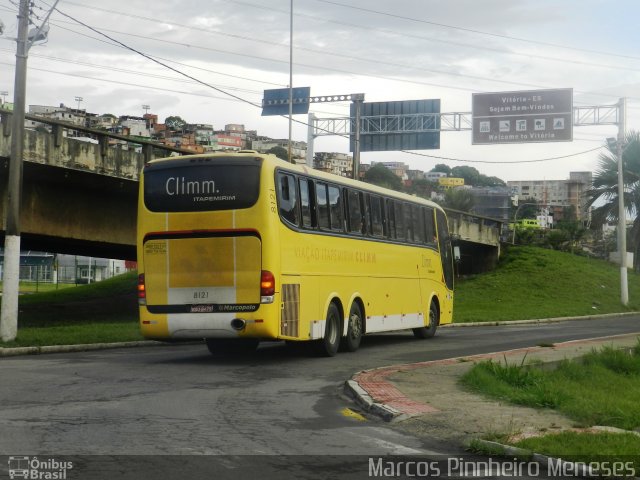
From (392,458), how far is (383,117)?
43.4m

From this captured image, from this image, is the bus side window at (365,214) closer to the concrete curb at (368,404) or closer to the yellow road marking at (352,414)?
the concrete curb at (368,404)

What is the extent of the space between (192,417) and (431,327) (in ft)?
51.6

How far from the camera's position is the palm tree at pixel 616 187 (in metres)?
53.7

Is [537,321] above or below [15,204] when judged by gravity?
below

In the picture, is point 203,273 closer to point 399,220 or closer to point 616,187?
point 399,220

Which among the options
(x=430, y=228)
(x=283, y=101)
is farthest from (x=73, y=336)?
(x=283, y=101)

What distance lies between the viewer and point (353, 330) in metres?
19.7

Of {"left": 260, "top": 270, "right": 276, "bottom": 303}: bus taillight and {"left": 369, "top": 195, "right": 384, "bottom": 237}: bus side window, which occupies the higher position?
{"left": 369, "top": 195, "right": 384, "bottom": 237}: bus side window

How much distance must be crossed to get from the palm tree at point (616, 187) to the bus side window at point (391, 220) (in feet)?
111

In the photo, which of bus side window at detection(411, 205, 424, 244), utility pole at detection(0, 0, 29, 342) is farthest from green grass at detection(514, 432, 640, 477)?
bus side window at detection(411, 205, 424, 244)

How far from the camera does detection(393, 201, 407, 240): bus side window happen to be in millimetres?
22406

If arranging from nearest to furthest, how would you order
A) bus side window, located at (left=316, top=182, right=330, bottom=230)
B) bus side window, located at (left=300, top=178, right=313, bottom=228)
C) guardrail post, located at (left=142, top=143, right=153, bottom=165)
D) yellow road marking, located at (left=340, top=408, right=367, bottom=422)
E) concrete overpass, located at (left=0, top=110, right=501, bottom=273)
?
yellow road marking, located at (left=340, top=408, right=367, bottom=422) < bus side window, located at (left=300, top=178, right=313, bottom=228) < bus side window, located at (left=316, top=182, right=330, bottom=230) < concrete overpass, located at (left=0, top=110, right=501, bottom=273) < guardrail post, located at (left=142, top=143, right=153, bottom=165)

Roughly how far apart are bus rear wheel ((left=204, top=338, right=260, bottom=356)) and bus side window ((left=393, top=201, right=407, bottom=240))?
15.6 feet

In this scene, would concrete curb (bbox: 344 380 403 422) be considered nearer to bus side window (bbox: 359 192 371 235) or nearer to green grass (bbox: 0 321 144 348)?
bus side window (bbox: 359 192 371 235)
